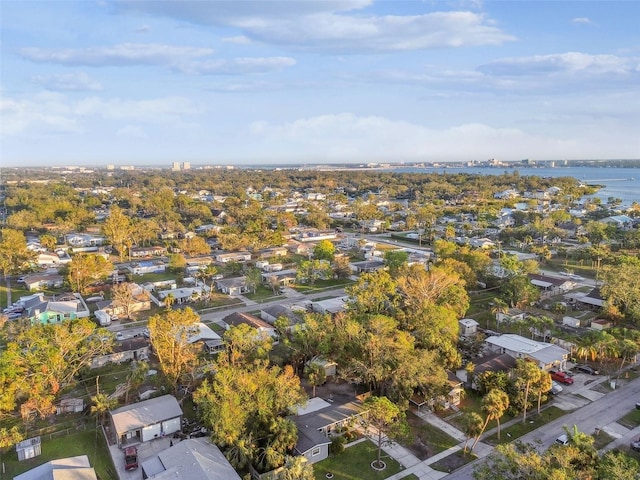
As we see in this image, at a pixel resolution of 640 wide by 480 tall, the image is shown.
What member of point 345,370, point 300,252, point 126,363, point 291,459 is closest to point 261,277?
point 300,252

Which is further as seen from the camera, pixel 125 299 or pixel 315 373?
pixel 125 299

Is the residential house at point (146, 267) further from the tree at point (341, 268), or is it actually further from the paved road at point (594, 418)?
the paved road at point (594, 418)

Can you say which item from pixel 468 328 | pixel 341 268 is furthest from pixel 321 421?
pixel 341 268

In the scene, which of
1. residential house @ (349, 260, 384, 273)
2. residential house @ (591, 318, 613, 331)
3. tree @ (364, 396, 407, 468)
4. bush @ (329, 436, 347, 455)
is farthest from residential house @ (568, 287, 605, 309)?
bush @ (329, 436, 347, 455)

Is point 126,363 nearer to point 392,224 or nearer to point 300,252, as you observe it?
point 300,252

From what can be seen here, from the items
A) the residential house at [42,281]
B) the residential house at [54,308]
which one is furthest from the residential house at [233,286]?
the residential house at [42,281]

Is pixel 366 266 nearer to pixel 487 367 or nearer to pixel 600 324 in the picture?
pixel 600 324
